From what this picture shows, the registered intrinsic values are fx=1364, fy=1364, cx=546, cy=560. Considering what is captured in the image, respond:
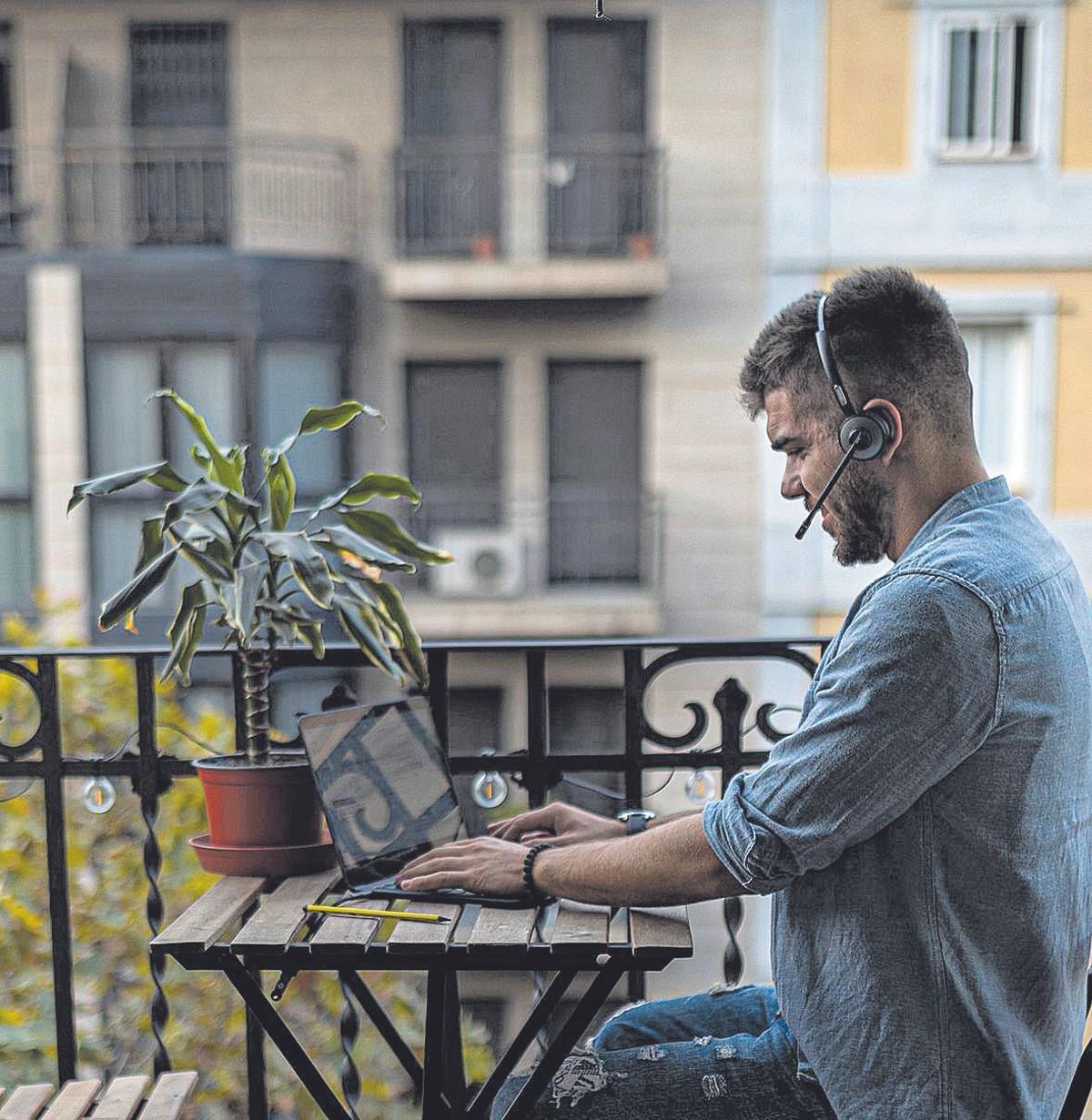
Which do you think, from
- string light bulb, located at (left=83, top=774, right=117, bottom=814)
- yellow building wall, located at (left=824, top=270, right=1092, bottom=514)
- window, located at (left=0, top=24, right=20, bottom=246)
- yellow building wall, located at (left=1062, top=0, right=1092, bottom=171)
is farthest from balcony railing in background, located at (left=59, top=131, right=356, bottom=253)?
string light bulb, located at (left=83, top=774, right=117, bottom=814)

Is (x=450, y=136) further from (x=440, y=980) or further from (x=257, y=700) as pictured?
(x=440, y=980)

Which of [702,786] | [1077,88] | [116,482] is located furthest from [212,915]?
[1077,88]

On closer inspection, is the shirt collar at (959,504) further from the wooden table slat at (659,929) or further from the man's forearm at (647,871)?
the wooden table slat at (659,929)

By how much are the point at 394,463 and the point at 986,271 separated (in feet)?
14.0

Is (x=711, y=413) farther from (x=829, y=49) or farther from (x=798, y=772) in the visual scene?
(x=798, y=772)

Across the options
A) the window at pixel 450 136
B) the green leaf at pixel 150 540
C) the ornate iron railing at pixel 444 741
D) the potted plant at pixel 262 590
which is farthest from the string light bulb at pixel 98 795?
the window at pixel 450 136

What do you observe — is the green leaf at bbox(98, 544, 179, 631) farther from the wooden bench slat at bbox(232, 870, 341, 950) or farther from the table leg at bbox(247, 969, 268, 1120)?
the table leg at bbox(247, 969, 268, 1120)

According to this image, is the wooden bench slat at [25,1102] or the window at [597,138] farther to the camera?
the window at [597,138]

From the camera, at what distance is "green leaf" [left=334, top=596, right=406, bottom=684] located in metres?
1.93

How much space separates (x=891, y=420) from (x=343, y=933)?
822 millimetres

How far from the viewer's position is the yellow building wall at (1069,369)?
9.10m

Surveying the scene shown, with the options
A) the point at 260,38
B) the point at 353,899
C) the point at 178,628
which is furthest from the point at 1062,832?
the point at 260,38

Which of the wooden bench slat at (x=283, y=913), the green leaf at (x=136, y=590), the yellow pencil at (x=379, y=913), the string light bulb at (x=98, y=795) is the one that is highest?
the green leaf at (x=136, y=590)

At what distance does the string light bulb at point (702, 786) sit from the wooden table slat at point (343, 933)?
57cm
